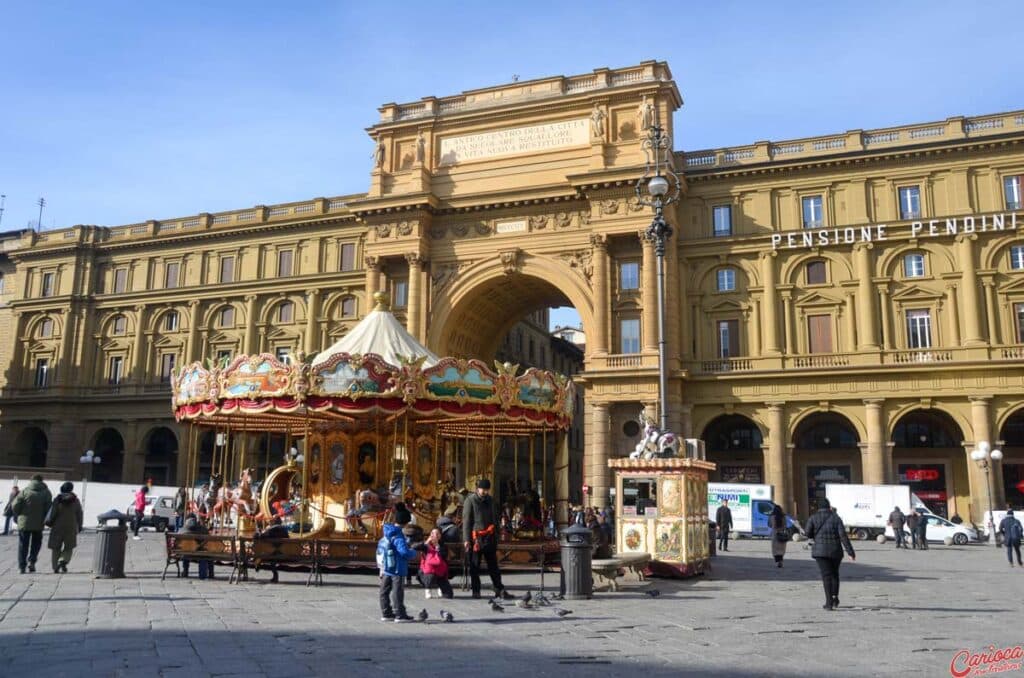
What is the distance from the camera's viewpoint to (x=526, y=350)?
201 ft

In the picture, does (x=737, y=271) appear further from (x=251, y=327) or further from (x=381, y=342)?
(x=251, y=327)

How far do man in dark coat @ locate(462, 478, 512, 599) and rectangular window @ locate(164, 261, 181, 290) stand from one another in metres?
43.0

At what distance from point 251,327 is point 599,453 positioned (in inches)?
876

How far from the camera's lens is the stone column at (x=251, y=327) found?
161 feet

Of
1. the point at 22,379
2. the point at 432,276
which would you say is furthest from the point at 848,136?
the point at 22,379

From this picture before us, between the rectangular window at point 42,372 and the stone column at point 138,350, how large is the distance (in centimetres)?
628

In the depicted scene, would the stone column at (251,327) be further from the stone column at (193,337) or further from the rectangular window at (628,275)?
the rectangular window at (628,275)

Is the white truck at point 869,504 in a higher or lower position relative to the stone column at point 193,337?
lower

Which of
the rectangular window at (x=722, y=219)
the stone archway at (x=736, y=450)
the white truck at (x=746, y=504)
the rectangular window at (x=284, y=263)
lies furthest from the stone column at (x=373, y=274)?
the white truck at (x=746, y=504)

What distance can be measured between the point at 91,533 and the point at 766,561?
23.0 metres

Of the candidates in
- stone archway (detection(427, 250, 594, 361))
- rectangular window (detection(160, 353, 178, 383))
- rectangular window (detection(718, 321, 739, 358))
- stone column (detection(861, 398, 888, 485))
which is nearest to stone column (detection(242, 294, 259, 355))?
rectangular window (detection(160, 353, 178, 383))

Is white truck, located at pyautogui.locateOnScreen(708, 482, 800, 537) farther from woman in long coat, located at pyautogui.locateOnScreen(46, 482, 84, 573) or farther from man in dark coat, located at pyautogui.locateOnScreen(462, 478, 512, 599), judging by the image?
woman in long coat, located at pyautogui.locateOnScreen(46, 482, 84, 573)

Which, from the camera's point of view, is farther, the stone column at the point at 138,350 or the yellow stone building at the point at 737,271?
the stone column at the point at 138,350

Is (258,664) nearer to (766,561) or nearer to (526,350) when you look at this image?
(766,561)
